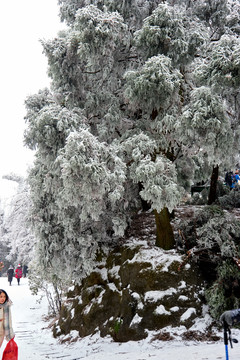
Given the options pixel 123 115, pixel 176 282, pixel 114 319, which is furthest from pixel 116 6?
pixel 114 319

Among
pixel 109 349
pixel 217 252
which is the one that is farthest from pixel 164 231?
pixel 109 349

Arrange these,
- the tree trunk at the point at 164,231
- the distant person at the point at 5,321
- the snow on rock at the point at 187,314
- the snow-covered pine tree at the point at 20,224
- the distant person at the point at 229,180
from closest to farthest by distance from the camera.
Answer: the distant person at the point at 5,321
the snow on rock at the point at 187,314
the tree trunk at the point at 164,231
the distant person at the point at 229,180
the snow-covered pine tree at the point at 20,224

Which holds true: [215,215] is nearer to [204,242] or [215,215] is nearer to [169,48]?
[204,242]

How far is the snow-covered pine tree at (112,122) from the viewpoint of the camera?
690 cm

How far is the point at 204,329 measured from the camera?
22.2 feet

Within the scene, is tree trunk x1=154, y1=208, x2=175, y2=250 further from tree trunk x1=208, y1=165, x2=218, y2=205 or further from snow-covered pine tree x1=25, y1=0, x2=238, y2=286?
tree trunk x1=208, y1=165, x2=218, y2=205

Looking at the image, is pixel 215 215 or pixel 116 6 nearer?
pixel 215 215

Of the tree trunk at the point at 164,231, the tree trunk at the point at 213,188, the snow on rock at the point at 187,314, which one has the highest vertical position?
the tree trunk at the point at 213,188

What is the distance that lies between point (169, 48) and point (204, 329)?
20.7 feet

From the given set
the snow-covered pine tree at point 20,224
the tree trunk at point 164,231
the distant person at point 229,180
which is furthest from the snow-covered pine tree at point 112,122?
the snow-covered pine tree at point 20,224

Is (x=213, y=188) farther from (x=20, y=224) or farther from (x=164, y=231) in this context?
(x=20, y=224)

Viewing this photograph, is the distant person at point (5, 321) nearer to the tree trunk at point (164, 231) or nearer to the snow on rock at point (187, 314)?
the snow on rock at point (187, 314)

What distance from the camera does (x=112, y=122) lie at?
8.49 meters

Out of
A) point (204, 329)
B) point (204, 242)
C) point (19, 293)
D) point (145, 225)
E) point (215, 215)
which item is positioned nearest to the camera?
point (204, 329)
